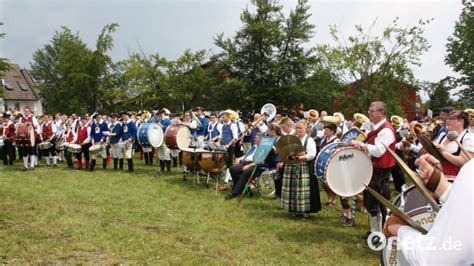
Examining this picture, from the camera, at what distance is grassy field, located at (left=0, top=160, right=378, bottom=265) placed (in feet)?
18.0

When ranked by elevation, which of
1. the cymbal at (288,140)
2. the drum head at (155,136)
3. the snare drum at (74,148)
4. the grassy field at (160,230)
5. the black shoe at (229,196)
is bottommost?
the grassy field at (160,230)

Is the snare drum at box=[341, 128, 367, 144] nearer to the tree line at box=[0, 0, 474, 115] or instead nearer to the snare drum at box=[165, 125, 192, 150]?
the snare drum at box=[165, 125, 192, 150]

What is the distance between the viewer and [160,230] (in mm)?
6719

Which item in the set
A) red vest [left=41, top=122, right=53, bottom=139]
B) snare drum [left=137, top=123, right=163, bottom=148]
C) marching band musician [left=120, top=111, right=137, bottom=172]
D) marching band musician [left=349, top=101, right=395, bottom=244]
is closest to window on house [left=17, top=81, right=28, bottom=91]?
red vest [left=41, top=122, right=53, bottom=139]

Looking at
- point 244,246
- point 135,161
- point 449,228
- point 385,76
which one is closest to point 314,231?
point 244,246

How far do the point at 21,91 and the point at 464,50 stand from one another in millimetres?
54587

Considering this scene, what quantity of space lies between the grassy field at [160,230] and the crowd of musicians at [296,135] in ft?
1.95

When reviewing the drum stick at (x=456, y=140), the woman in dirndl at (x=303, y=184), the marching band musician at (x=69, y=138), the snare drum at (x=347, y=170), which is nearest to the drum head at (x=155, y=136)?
the marching band musician at (x=69, y=138)

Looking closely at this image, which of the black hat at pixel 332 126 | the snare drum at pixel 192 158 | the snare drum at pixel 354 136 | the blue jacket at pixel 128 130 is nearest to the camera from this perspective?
the snare drum at pixel 354 136

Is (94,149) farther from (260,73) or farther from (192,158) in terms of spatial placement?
(260,73)

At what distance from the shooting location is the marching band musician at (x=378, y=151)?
549cm

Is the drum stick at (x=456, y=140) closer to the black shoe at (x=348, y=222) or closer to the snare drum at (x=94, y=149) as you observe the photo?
the black shoe at (x=348, y=222)

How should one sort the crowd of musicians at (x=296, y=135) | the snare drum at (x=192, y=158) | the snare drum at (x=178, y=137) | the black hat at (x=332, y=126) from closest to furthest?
the crowd of musicians at (x=296, y=135) < the black hat at (x=332, y=126) < the snare drum at (x=192, y=158) < the snare drum at (x=178, y=137)

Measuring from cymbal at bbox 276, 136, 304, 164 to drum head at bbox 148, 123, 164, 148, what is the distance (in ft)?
21.7
